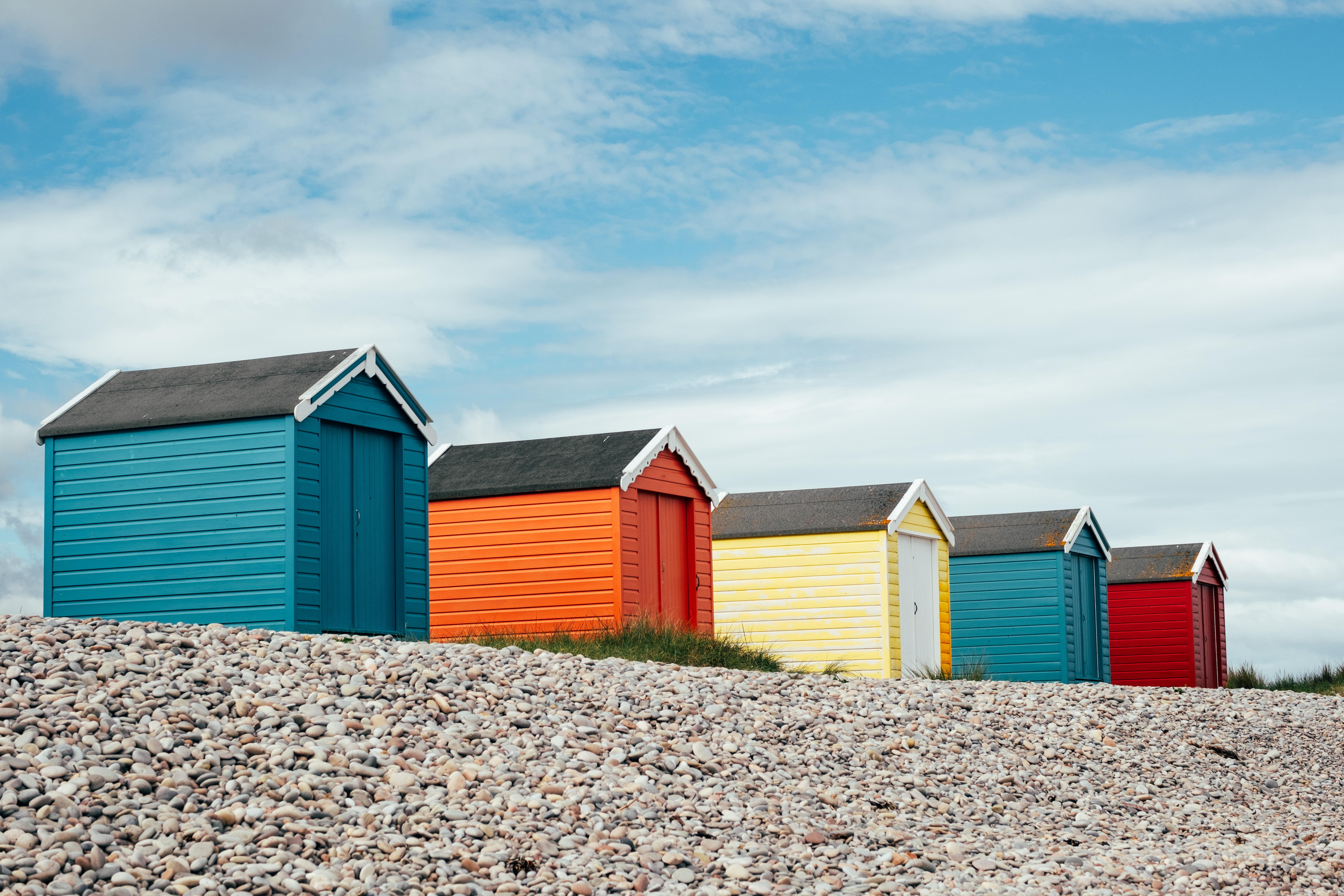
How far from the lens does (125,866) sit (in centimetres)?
531

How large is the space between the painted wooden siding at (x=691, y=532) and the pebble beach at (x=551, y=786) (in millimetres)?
5650

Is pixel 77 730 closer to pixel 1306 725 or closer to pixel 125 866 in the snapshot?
pixel 125 866

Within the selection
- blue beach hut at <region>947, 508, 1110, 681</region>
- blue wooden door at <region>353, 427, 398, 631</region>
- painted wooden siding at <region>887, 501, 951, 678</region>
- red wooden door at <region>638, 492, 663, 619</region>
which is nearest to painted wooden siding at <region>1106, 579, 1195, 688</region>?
blue beach hut at <region>947, 508, 1110, 681</region>

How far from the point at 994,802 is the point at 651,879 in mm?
3052

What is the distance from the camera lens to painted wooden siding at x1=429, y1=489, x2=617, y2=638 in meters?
15.5

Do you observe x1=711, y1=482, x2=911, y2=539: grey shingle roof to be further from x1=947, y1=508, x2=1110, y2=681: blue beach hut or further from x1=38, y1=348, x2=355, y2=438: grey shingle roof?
x1=38, y1=348, x2=355, y2=438: grey shingle roof

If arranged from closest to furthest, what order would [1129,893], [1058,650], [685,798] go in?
[1129,893] < [685,798] < [1058,650]

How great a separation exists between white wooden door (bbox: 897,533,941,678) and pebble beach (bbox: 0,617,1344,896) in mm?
8948

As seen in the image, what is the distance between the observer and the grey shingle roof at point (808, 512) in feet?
62.0

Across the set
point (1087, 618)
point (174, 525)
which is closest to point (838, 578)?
point (1087, 618)

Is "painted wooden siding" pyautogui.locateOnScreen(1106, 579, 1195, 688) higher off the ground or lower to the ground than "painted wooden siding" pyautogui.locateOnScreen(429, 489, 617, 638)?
lower

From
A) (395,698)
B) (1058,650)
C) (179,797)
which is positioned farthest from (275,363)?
(1058,650)

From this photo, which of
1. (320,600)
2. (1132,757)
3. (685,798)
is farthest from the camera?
(320,600)

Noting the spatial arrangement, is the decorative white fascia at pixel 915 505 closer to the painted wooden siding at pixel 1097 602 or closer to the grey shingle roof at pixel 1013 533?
the grey shingle roof at pixel 1013 533
